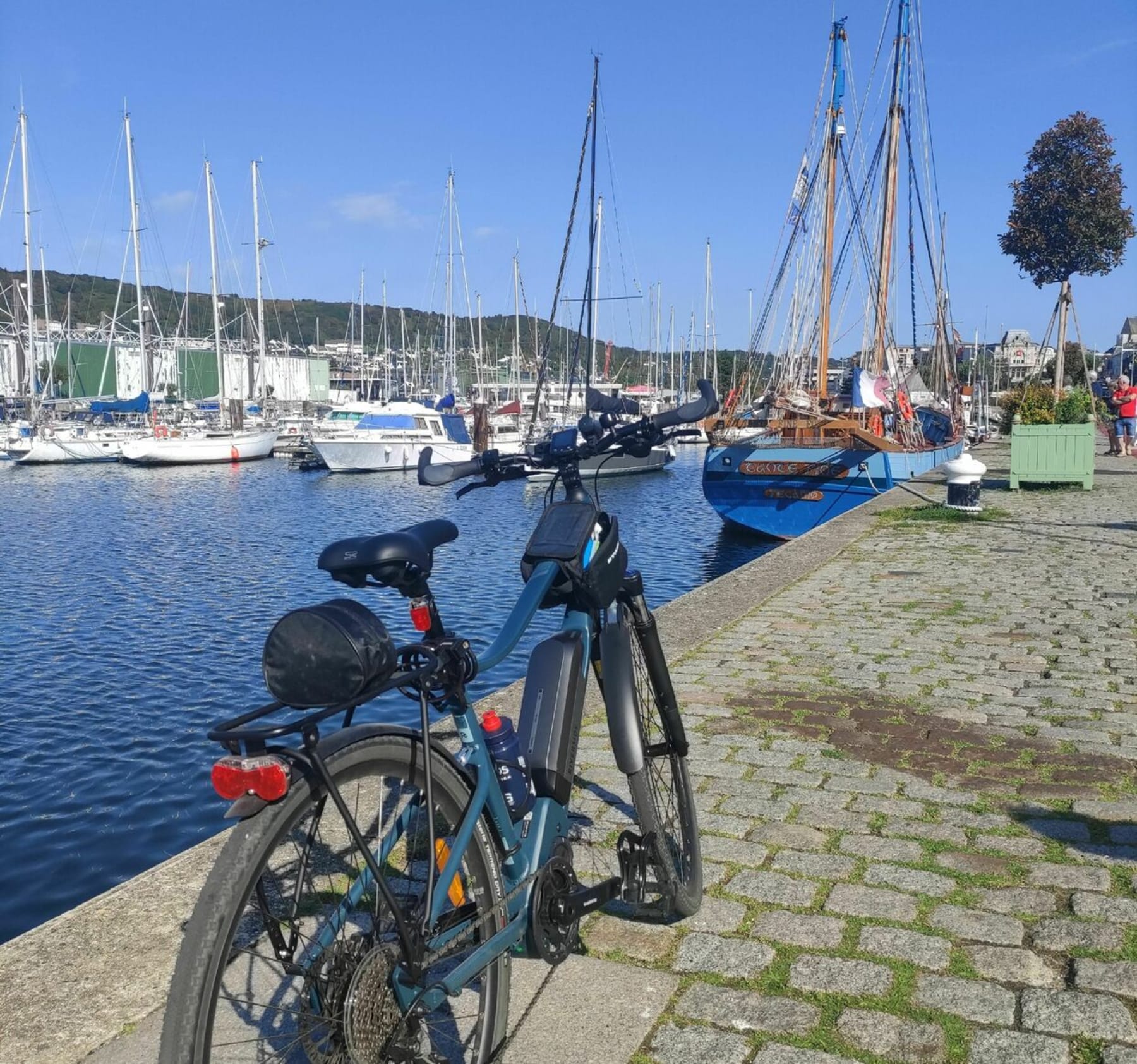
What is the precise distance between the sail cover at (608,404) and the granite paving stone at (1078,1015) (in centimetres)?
187

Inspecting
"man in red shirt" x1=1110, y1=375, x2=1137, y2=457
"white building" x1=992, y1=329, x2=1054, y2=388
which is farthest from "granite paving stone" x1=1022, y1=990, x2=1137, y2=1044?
"white building" x1=992, y1=329, x2=1054, y2=388

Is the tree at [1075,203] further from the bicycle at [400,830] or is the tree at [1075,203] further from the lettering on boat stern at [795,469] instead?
the bicycle at [400,830]

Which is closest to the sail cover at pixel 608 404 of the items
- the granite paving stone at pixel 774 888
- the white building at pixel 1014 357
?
the granite paving stone at pixel 774 888

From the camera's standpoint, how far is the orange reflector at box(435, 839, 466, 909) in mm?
2369

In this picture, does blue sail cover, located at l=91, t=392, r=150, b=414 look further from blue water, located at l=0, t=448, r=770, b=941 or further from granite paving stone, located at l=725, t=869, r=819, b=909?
granite paving stone, located at l=725, t=869, r=819, b=909

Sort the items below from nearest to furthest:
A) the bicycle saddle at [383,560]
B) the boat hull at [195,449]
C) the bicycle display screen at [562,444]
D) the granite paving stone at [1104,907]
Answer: the bicycle saddle at [383,560] → the bicycle display screen at [562,444] → the granite paving stone at [1104,907] → the boat hull at [195,449]

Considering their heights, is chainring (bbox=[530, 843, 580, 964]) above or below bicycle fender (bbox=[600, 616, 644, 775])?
below

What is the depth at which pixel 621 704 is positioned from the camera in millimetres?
3162

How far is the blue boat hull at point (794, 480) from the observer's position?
17.7 meters

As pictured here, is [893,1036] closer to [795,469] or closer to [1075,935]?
[1075,935]

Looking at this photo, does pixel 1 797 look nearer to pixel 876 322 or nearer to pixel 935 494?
pixel 935 494

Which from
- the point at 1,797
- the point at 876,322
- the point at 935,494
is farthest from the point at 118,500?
the point at 1,797

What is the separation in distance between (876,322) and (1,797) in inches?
720

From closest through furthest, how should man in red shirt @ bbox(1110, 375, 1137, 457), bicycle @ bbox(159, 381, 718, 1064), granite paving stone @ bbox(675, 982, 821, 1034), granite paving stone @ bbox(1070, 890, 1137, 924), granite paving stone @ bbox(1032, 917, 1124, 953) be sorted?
bicycle @ bbox(159, 381, 718, 1064) → granite paving stone @ bbox(675, 982, 821, 1034) → granite paving stone @ bbox(1032, 917, 1124, 953) → granite paving stone @ bbox(1070, 890, 1137, 924) → man in red shirt @ bbox(1110, 375, 1137, 457)
